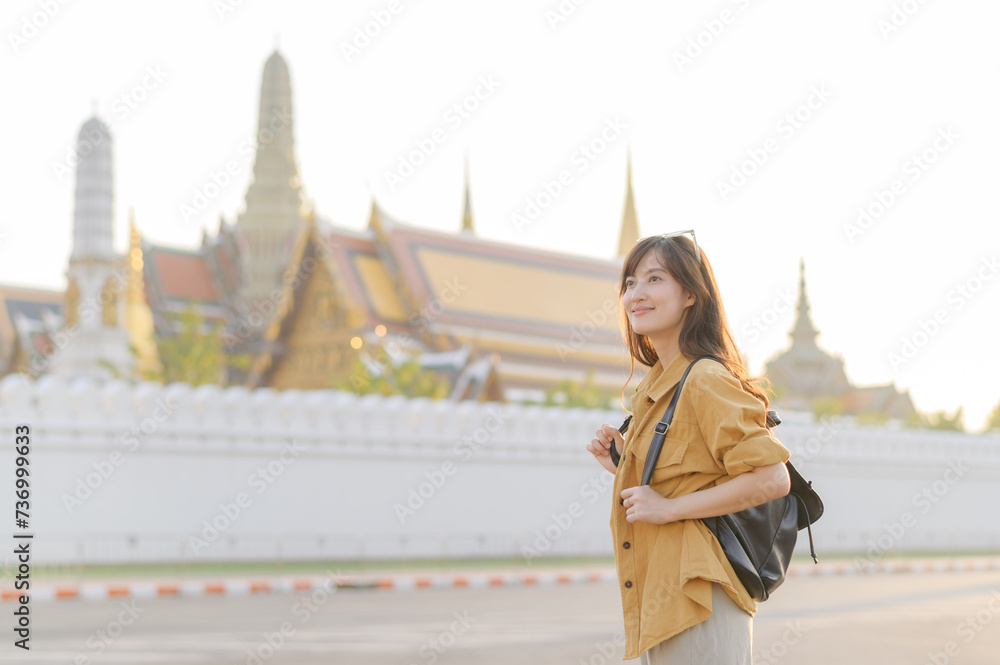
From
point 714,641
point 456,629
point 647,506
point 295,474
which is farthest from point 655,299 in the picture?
point 295,474

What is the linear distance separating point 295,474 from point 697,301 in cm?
1474

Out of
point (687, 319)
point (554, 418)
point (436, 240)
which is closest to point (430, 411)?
point (554, 418)

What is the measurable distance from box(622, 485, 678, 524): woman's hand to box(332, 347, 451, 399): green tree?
927 inches

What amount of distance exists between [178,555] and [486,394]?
15.6 meters

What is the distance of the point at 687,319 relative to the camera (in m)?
2.72

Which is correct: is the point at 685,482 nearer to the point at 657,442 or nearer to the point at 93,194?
the point at 657,442

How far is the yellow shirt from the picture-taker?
2.49 metres

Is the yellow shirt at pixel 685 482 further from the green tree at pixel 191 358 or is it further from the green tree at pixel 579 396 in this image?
the green tree at pixel 191 358

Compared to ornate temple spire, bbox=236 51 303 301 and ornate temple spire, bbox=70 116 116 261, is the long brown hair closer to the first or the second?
ornate temple spire, bbox=70 116 116 261

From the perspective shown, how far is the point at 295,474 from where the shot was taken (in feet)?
55.8

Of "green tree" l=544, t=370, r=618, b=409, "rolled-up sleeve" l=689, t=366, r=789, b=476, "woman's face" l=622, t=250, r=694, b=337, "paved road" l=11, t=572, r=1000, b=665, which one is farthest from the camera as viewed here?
"green tree" l=544, t=370, r=618, b=409

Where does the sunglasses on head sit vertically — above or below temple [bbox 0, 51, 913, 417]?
below

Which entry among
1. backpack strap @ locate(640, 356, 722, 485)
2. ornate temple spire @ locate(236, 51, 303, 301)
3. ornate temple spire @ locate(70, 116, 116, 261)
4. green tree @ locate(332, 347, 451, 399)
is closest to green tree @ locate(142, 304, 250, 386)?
ornate temple spire @ locate(70, 116, 116, 261)

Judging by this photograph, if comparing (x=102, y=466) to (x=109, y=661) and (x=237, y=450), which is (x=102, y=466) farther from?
(x=109, y=661)
